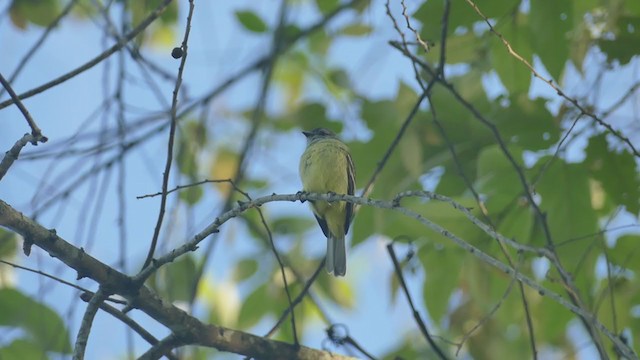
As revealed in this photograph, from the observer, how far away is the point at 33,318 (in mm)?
3838

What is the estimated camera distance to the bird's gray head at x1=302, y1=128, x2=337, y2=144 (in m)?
5.84

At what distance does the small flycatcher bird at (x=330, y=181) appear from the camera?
5484 mm

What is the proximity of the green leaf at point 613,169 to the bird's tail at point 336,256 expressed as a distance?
159cm

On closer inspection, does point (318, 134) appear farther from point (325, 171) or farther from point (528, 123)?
point (528, 123)

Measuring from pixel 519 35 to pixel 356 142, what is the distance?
1.02 meters

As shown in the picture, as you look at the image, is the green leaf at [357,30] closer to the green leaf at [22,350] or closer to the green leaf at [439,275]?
the green leaf at [439,275]

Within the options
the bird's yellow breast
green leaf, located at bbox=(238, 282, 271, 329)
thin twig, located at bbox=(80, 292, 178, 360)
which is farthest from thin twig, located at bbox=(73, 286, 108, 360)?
the bird's yellow breast

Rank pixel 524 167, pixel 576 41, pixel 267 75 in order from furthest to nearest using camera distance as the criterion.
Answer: pixel 267 75 < pixel 576 41 < pixel 524 167

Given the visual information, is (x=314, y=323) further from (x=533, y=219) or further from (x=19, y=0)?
(x=19, y=0)

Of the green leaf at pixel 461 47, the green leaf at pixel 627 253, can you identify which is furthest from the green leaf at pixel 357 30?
the green leaf at pixel 627 253

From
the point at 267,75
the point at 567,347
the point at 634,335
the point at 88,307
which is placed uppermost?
the point at 267,75

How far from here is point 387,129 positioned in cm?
458

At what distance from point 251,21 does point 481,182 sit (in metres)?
2.17

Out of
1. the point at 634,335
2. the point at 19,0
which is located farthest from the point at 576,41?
the point at 19,0
